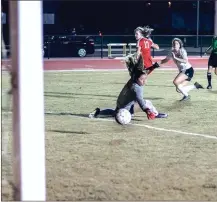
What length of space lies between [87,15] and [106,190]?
50.2 metres

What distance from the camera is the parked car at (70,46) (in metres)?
37.4

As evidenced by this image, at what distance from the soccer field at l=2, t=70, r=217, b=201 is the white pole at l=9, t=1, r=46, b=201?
1905mm

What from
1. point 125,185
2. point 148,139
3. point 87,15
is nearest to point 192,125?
point 148,139

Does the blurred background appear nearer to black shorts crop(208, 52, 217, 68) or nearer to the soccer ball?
black shorts crop(208, 52, 217, 68)

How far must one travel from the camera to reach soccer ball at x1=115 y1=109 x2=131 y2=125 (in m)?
12.3

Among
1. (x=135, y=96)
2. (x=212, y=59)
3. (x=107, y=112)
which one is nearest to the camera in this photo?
(x=135, y=96)

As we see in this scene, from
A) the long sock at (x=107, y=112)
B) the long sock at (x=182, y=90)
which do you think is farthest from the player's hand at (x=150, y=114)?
the long sock at (x=182, y=90)

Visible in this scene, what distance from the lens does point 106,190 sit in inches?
293

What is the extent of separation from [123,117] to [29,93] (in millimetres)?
7706

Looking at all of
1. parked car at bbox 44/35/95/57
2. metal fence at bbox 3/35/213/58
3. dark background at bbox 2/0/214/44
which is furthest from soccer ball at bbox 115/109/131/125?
dark background at bbox 2/0/214/44

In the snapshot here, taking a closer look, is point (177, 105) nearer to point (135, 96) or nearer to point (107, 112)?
point (107, 112)

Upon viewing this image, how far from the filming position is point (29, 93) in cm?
468

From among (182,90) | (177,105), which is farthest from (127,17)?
(177,105)

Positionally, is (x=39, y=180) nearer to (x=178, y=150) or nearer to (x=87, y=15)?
(x=178, y=150)
